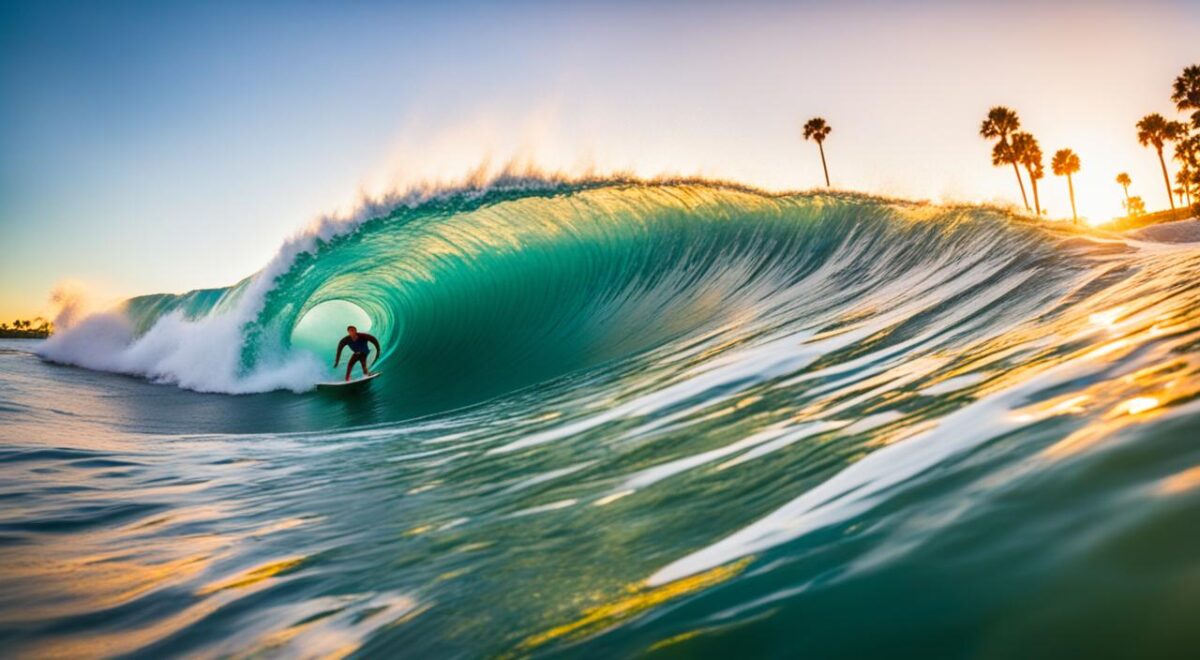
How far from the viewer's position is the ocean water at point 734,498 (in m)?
1.29

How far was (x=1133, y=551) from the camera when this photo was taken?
116cm

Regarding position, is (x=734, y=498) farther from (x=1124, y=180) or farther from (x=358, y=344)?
(x=1124, y=180)

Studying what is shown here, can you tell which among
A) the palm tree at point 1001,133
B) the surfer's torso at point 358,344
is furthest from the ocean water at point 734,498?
the palm tree at point 1001,133

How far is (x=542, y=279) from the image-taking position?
51.1ft

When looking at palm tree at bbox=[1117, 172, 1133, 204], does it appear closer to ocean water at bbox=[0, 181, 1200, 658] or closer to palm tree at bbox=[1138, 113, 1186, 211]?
palm tree at bbox=[1138, 113, 1186, 211]

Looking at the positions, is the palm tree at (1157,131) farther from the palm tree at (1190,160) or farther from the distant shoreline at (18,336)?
the distant shoreline at (18,336)

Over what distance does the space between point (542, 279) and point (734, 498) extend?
1331 cm

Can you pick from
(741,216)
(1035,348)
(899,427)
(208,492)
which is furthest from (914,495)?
(741,216)

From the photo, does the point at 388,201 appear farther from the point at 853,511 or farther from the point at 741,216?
the point at 853,511

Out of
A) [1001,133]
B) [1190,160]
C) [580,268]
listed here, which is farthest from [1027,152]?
[580,268]

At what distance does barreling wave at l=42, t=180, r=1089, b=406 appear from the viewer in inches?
399

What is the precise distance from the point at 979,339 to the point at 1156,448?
9.12ft

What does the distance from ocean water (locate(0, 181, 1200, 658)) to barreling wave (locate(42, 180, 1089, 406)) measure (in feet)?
1.51

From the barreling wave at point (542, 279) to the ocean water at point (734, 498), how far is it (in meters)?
0.46
